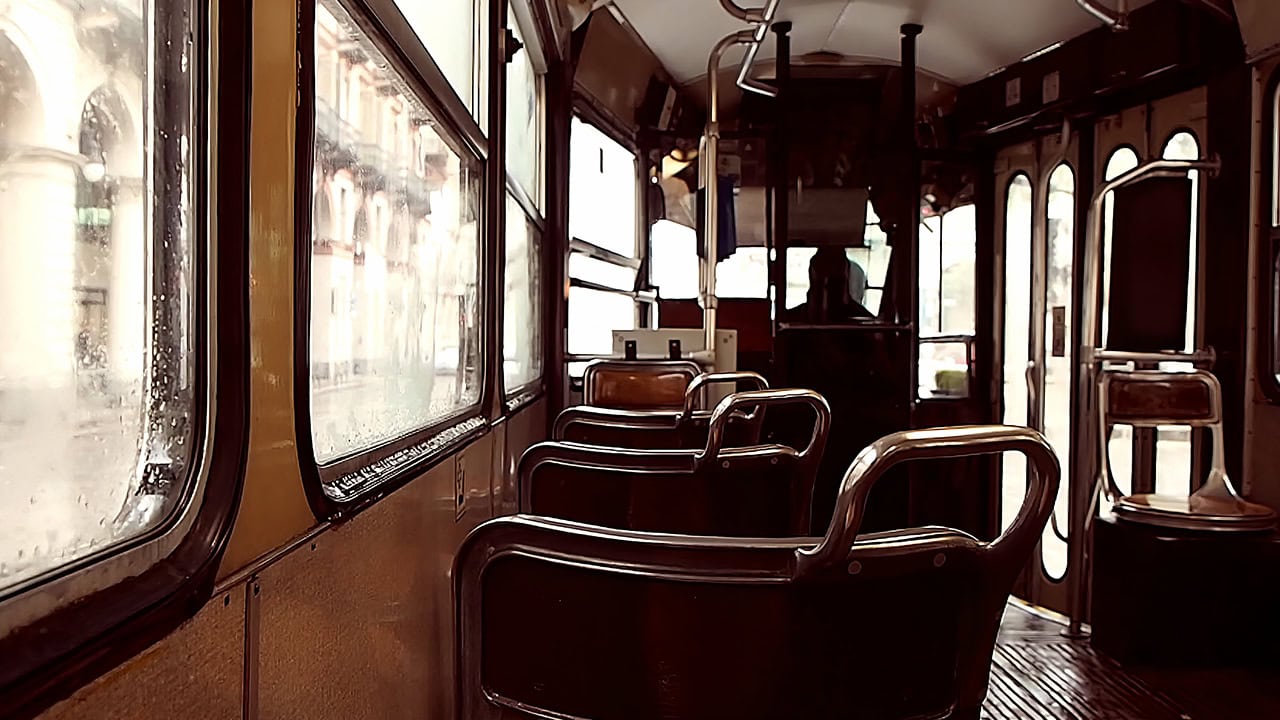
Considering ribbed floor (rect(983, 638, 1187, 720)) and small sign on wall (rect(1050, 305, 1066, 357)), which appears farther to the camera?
small sign on wall (rect(1050, 305, 1066, 357))

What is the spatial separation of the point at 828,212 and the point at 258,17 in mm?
4635

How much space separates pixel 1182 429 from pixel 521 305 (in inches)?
111

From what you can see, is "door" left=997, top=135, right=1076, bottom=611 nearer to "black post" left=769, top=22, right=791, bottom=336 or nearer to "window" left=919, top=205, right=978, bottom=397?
"window" left=919, top=205, right=978, bottom=397

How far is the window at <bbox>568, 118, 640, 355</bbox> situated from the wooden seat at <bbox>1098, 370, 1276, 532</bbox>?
1964 mm

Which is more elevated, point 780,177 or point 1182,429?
point 780,177

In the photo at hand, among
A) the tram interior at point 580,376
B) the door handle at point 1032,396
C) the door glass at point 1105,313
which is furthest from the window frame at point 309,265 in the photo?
the door handle at point 1032,396

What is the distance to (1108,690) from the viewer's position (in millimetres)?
3191

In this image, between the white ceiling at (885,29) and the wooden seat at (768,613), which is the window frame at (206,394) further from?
the white ceiling at (885,29)

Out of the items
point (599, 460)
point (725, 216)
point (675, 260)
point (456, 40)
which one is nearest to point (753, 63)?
point (725, 216)

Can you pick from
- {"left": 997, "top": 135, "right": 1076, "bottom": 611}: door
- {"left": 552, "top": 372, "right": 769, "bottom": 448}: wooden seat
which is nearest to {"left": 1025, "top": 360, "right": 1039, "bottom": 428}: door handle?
{"left": 997, "top": 135, "right": 1076, "bottom": 611}: door

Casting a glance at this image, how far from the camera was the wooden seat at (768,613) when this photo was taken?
0.97 metres

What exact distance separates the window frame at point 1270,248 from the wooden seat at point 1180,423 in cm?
20

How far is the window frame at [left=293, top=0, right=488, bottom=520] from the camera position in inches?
35.9

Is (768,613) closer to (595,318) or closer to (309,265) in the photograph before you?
(309,265)
